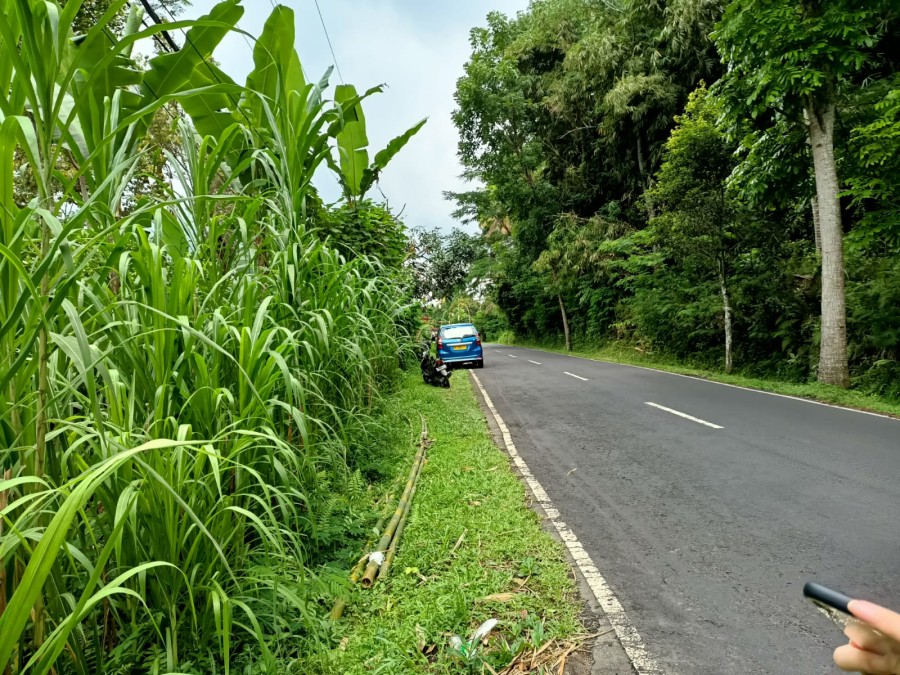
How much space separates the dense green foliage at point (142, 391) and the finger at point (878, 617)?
125cm

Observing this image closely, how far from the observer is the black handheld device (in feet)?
2.00

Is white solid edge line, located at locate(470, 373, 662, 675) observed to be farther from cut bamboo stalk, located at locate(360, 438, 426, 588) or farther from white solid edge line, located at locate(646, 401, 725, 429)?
white solid edge line, located at locate(646, 401, 725, 429)

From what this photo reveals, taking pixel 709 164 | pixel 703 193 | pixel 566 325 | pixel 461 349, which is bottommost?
pixel 461 349

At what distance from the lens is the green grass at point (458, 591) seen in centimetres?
209

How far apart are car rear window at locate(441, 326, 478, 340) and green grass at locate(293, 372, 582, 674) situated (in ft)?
41.1

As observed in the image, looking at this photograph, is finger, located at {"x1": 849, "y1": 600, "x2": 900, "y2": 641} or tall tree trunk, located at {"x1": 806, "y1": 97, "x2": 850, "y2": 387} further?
tall tree trunk, located at {"x1": 806, "y1": 97, "x2": 850, "y2": 387}

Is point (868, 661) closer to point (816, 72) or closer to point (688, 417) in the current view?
point (688, 417)

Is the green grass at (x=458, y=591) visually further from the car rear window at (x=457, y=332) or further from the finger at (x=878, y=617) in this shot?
the car rear window at (x=457, y=332)

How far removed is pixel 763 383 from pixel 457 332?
30.8 feet

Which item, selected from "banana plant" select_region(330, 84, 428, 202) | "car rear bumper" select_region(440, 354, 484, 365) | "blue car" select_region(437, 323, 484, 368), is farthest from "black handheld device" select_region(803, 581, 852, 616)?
"car rear bumper" select_region(440, 354, 484, 365)

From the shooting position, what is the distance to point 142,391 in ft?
6.32

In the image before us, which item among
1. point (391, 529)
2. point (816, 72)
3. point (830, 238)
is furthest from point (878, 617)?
point (830, 238)

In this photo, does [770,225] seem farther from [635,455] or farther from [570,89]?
[570,89]

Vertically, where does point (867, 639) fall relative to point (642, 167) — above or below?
below
